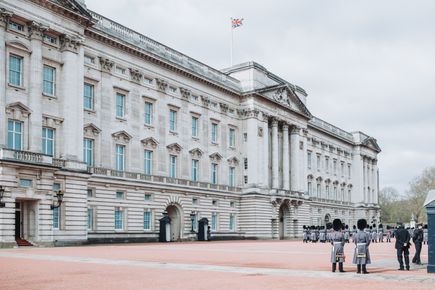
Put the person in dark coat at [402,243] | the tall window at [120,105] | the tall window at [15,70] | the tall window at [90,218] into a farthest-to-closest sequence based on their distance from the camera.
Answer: the tall window at [120,105]
the tall window at [90,218]
the tall window at [15,70]
the person in dark coat at [402,243]

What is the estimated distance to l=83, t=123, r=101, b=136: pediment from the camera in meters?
47.3

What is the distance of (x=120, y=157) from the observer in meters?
51.6

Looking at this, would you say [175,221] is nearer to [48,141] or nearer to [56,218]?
[56,218]

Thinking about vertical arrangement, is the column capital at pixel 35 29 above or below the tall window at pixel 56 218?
above

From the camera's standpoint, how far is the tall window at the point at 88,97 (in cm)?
4778

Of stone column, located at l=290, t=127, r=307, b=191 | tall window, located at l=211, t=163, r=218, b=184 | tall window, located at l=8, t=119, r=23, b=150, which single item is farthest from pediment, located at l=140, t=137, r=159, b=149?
stone column, located at l=290, t=127, r=307, b=191

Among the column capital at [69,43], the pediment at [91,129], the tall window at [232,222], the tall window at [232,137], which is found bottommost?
the tall window at [232,222]

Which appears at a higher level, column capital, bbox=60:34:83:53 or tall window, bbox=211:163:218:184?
column capital, bbox=60:34:83:53

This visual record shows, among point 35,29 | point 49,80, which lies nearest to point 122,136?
point 49,80

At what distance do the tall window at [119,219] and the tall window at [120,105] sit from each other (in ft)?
27.9

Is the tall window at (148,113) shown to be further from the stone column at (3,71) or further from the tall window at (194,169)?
the stone column at (3,71)

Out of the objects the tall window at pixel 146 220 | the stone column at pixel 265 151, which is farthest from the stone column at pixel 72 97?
the stone column at pixel 265 151

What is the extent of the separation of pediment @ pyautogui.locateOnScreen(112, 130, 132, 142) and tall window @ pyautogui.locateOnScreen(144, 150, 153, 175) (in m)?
3.16

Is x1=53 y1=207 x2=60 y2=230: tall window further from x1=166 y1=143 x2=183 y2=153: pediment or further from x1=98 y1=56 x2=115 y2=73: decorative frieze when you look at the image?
x1=166 y1=143 x2=183 y2=153: pediment
